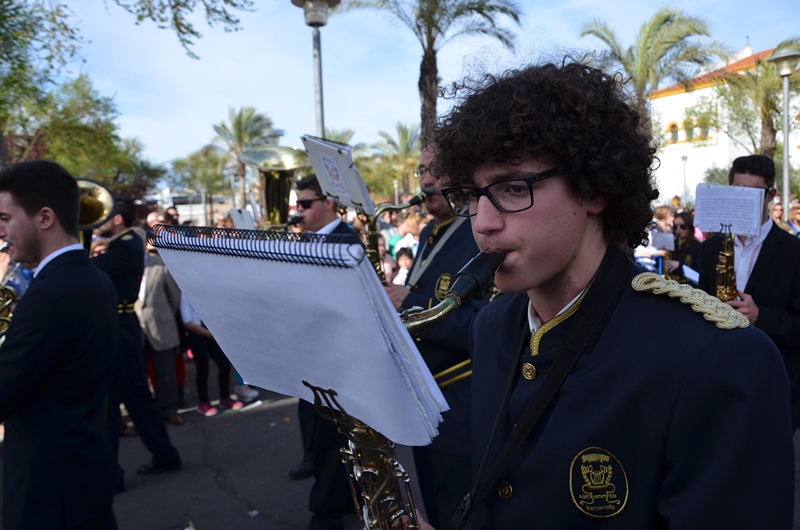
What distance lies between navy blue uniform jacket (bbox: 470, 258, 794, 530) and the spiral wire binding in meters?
0.77

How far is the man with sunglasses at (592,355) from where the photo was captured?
128 cm

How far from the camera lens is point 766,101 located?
24.3m

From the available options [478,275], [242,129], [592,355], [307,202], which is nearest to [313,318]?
[478,275]

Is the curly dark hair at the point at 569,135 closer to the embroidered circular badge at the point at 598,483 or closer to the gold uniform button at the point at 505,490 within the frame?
the embroidered circular badge at the point at 598,483

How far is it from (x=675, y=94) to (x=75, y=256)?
172 ft

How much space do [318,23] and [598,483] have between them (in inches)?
293

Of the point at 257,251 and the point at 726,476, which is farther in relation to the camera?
the point at 726,476

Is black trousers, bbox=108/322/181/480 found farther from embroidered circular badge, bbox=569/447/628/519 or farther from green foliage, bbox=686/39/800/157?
green foliage, bbox=686/39/800/157

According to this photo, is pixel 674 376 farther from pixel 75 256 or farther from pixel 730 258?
pixel 730 258

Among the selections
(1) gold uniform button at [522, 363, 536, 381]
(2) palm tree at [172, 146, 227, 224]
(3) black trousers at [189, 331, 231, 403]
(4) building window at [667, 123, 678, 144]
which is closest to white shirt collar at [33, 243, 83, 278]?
(1) gold uniform button at [522, 363, 536, 381]

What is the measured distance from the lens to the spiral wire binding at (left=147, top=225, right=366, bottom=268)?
1.01 metres

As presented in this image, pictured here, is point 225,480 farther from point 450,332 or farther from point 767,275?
point 767,275

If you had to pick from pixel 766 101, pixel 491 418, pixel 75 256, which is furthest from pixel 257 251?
pixel 766 101

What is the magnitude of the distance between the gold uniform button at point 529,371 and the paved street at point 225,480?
334 cm
